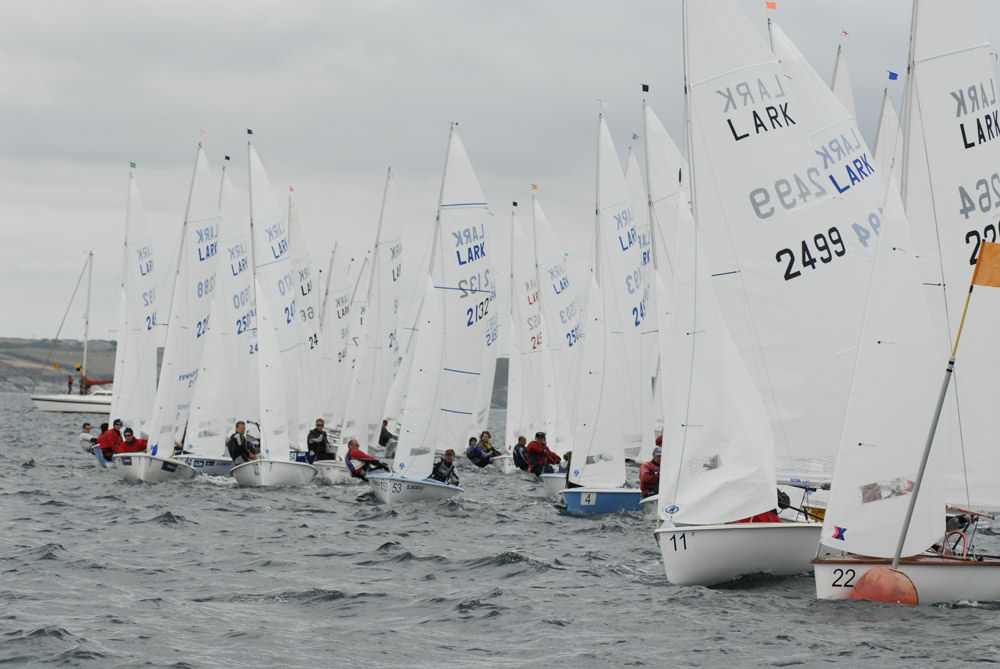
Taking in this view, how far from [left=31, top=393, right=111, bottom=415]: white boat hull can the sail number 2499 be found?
66547mm

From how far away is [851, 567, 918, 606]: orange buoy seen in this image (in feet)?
39.0

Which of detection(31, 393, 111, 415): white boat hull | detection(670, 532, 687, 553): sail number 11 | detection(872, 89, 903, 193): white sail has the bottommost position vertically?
detection(670, 532, 687, 553): sail number 11

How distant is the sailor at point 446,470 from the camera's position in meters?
23.7

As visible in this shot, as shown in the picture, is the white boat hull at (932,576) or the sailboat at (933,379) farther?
the sailboat at (933,379)

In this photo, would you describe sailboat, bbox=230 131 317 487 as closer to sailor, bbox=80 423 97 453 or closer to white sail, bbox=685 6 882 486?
sailor, bbox=80 423 97 453

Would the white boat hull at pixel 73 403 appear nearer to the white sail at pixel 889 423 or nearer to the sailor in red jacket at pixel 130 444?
the sailor in red jacket at pixel 130 444

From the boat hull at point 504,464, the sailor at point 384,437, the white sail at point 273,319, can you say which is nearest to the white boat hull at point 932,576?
the white sail at point 273,319

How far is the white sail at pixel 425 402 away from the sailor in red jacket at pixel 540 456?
7.07m

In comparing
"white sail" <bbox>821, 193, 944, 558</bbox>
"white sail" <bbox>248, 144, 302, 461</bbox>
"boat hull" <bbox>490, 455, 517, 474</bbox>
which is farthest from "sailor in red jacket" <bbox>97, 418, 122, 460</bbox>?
"white sail" <bbox>821, 193, 944, 558</bbox>

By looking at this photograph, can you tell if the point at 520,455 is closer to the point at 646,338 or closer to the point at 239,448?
the point at 646,338

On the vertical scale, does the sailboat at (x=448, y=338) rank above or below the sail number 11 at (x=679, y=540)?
above

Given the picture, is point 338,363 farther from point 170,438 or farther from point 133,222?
point 170,438

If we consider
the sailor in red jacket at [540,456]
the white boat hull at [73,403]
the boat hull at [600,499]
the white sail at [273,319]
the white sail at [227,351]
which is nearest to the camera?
the boat hull at [600,499]

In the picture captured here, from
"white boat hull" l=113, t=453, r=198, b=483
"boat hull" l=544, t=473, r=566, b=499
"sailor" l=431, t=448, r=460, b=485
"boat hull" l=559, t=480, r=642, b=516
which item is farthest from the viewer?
"white boat hull" l=113, t=453, r=198, b=483
